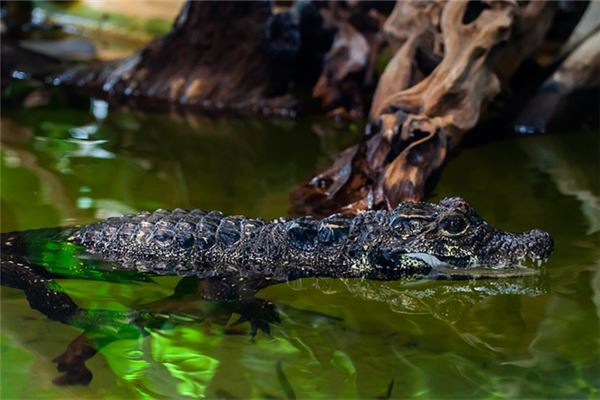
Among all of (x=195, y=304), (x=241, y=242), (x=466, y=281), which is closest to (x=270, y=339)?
(x=195, y=304)

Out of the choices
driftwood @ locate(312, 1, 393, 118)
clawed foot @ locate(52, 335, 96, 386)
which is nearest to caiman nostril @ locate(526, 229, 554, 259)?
clawed foot @ locate(52, 335, 96, 386)

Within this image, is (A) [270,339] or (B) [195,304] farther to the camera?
(B) [195,304]

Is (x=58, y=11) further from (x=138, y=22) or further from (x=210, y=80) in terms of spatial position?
(x=210, y=80)

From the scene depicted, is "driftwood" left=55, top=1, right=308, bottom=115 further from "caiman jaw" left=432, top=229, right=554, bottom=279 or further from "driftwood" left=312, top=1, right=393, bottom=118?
"caiman jaw" left=432, top=229, right=554, bottom=279

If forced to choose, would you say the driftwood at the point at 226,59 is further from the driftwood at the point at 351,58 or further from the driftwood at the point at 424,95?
the driftwood at the point at 424,95

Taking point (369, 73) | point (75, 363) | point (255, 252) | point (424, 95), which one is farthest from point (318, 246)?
point (369, 73)

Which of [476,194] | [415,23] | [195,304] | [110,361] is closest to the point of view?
[110,361]
